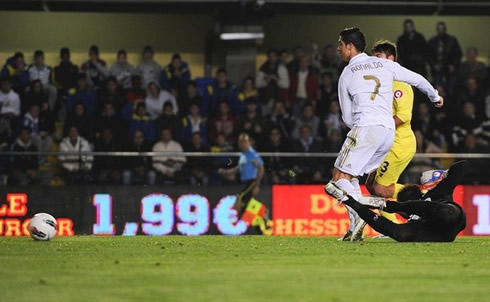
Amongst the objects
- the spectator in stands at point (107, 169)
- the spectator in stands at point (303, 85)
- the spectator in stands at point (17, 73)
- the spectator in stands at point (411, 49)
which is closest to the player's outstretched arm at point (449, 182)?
the spectator in stands at point (107, 169)

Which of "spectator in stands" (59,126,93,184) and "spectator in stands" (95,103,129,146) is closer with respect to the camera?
"spectator in stands" (59,126,93,184)

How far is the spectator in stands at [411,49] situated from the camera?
2394 cm

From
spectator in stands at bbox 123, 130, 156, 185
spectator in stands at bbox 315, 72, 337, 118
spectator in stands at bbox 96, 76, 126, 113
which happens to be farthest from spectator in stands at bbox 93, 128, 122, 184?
spectator in stands at bbox 315, 72, 337, 118

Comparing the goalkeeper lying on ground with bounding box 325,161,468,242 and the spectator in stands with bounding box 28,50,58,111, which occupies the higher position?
the spectator in stands with bounding box 28,50,58,111

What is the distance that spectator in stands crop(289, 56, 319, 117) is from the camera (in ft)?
76.5

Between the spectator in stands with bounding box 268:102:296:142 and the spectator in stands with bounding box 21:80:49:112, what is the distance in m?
4.33

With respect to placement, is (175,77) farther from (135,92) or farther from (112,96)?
(112,96)

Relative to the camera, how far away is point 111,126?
21.3 metres

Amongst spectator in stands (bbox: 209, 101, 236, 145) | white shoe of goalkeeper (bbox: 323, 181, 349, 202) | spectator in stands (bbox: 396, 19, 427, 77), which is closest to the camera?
white shoe of goalkeeper (bbox: 323, 181, 349, 202)

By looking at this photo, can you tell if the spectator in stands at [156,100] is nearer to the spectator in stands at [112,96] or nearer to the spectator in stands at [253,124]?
the spectator in stands at [112,96]

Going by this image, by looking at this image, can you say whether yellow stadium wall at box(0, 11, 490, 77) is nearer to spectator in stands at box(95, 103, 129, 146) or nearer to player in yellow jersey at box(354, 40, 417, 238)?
spectator in stands at box(95, 103, 129, 146)

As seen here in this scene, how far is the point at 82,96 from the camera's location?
22484mm

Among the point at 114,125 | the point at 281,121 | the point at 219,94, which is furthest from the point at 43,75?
the point at 281,121

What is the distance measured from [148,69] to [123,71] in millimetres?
509
